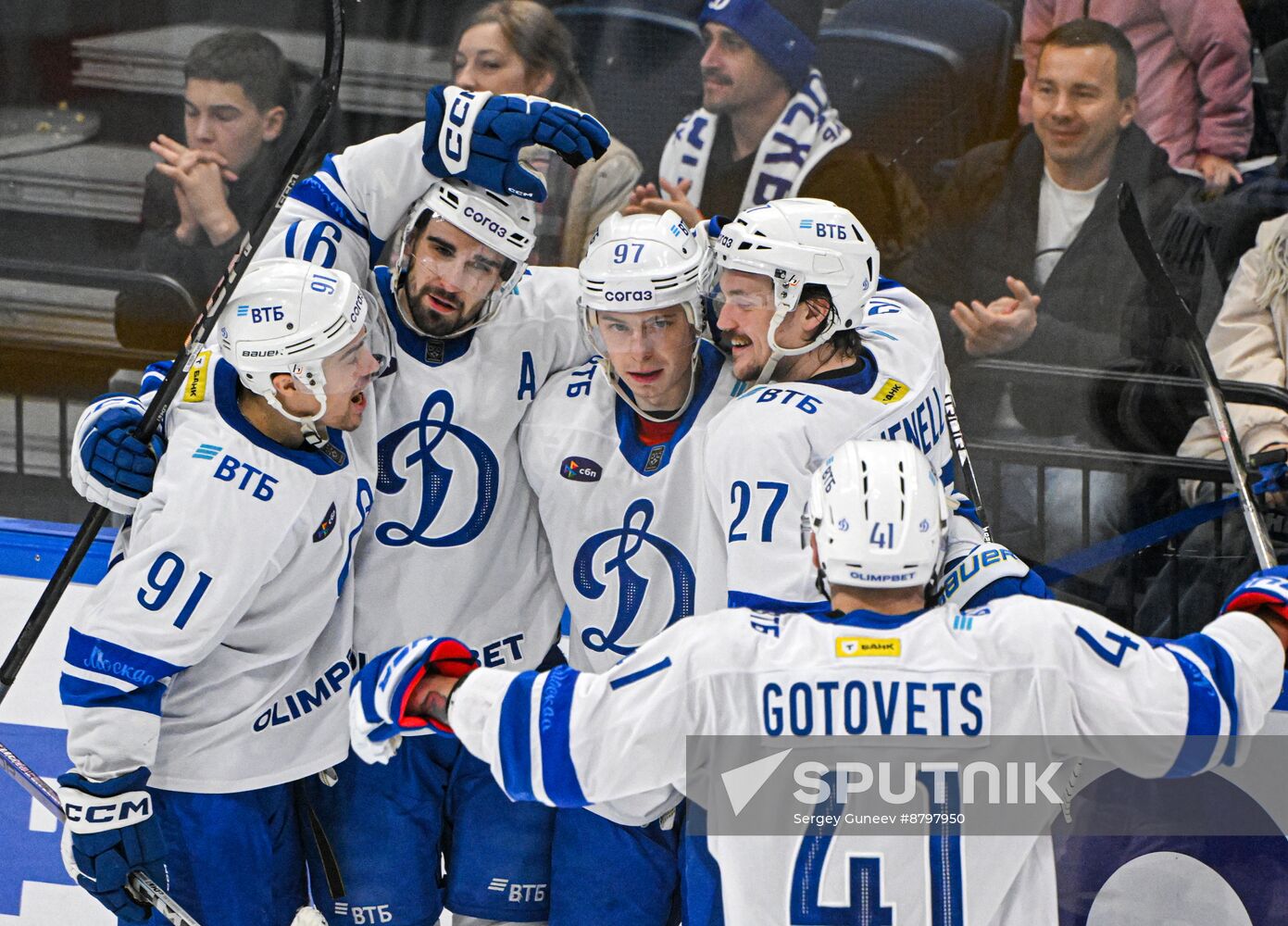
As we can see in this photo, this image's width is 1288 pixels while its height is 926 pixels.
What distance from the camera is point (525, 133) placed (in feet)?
8.30

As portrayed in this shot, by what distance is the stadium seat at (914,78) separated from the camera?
3785 millimetres

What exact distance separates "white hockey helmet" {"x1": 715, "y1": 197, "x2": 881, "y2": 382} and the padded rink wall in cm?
107

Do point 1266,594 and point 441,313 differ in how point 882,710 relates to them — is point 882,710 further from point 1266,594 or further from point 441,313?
point 441,313

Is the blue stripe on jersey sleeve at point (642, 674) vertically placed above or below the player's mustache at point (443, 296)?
below

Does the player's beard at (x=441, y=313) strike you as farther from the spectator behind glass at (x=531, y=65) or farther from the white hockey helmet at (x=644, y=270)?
the spectator behind glass at (x=531, y=65)

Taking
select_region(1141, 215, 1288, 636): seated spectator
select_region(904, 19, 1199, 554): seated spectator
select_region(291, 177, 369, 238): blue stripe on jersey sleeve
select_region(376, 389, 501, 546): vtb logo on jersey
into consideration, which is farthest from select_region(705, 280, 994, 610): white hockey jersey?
select_region(904, 19, 1199, 554): seated spectator

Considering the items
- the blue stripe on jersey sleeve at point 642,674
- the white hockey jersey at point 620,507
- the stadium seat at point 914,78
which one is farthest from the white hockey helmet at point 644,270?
the stadium seat at point 914,78

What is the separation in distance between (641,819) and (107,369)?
2.27 metres

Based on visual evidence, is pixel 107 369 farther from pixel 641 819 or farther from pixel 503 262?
pixel 641 819

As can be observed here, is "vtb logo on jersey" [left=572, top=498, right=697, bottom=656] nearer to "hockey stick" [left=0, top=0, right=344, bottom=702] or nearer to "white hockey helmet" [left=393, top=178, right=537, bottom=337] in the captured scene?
"white hockey helmet" [left=393, top=178, right=537, bottom=337]

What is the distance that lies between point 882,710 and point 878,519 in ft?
0.73

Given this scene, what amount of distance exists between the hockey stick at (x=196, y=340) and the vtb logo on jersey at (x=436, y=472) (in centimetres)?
35

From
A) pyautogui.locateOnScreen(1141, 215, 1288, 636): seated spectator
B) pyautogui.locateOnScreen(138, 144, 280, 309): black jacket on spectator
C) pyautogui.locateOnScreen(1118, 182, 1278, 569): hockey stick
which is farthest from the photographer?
pyautogui.locateOnScreen(138, 144, 280, 309): black jacket on spectator

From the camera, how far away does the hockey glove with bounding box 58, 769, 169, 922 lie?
2.30m
